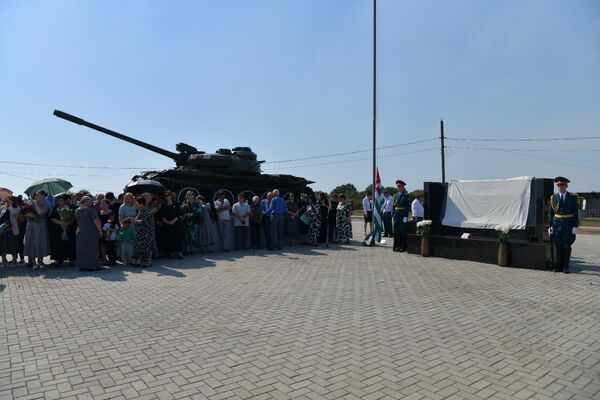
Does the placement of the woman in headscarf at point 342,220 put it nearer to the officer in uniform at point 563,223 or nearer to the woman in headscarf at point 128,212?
the officer in uniform at point 563,223

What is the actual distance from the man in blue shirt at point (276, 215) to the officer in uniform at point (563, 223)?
743cm

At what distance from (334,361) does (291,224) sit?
35.6 ft

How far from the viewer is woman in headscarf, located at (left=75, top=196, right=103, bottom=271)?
9664 millimetres

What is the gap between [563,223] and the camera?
9.75 meters

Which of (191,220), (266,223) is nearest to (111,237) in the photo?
(191,220)

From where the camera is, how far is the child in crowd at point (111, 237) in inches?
421

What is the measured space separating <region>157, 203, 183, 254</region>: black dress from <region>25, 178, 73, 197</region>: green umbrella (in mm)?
7148

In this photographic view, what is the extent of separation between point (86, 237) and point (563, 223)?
414 inches

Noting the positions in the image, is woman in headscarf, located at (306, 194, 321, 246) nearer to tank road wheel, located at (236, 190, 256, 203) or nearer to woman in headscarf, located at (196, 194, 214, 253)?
tank road wheel, located at (236, 190, 256, 203)

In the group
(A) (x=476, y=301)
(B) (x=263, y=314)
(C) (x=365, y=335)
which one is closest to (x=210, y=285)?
(B) (x=263, y=314)

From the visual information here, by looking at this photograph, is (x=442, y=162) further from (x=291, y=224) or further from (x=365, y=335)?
(x=365, y=335)

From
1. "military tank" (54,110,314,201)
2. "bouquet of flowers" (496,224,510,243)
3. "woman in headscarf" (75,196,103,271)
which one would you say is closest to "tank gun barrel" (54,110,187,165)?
"military tank" (54,110,314,201)

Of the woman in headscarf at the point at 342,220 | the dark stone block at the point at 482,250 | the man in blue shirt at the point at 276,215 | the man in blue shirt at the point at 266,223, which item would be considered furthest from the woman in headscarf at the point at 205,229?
the dark stone block at the point at 482,250

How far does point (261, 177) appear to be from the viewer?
727 inches
